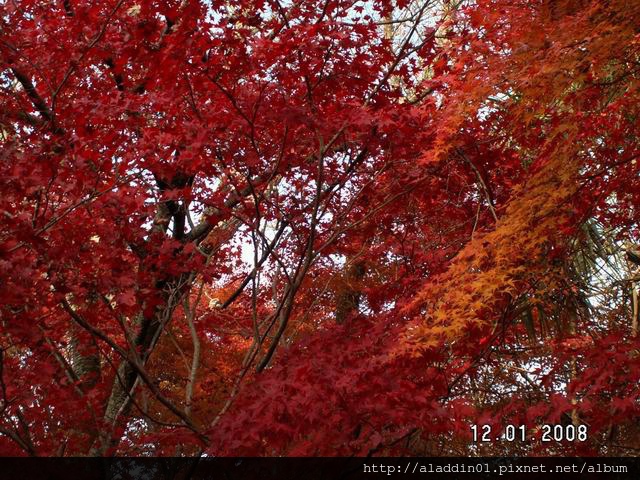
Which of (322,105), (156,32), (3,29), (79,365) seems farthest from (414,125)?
(79,365)

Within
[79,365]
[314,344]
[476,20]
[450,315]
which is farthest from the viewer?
[79,365]

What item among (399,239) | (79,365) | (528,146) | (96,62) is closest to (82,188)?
(96,62)

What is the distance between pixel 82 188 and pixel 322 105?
229 centimetres

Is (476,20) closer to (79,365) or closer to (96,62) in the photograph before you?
(96,62)

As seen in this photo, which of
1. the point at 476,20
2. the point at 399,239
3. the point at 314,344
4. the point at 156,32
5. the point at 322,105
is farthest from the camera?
the point at 399,239

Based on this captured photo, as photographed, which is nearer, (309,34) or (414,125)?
(309,34)

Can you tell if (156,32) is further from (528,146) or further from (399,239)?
(528,146)

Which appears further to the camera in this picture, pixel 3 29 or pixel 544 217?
pixel 3 29

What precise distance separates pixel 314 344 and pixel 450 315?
1318 millimetres

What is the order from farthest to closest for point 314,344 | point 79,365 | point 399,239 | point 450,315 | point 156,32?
point 79,365
point 399,239
point 156,32
point 314,344
point 450,315

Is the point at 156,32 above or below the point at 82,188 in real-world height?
above

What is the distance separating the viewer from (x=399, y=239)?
265 inches
